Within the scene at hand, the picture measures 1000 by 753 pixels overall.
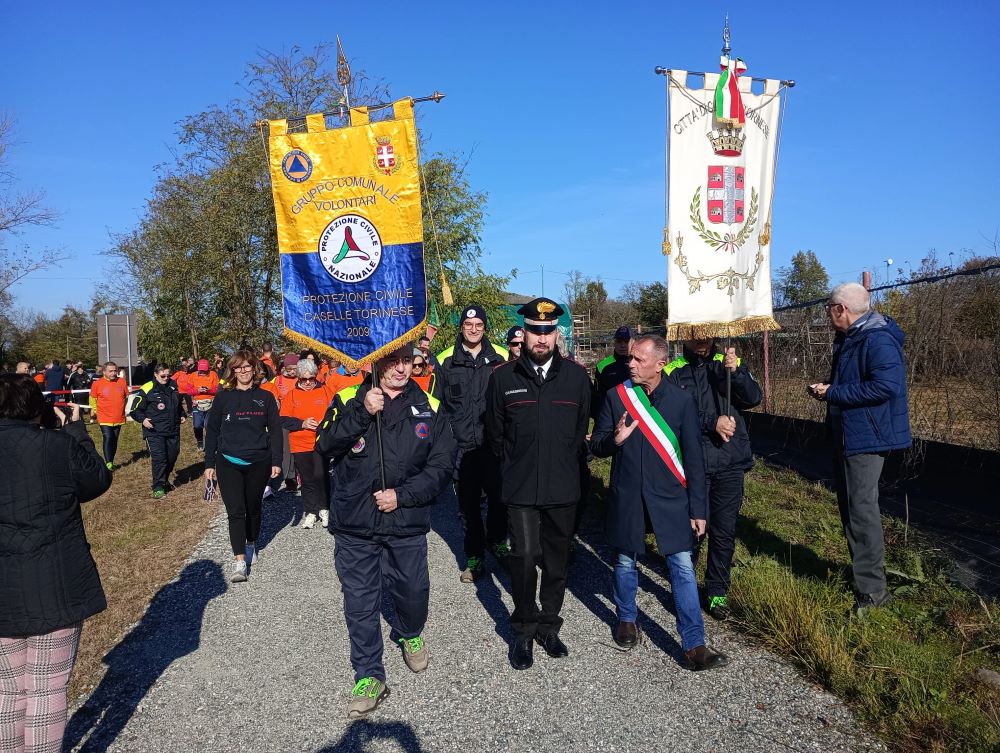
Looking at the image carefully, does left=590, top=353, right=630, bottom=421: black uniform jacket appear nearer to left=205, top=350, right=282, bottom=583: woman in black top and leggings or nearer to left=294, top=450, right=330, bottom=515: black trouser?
left=205, top=350, right=282, bottom=583: woman in black top and leggings

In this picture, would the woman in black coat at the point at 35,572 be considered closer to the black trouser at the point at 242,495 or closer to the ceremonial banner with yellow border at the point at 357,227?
the ceremonial banner with yellow border at the point at 357,227

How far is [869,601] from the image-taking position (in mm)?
4738

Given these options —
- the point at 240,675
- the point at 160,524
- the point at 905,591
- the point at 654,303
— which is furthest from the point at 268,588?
the point at 654,303

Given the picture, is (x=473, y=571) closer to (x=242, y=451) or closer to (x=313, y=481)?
(x=242, y=451)

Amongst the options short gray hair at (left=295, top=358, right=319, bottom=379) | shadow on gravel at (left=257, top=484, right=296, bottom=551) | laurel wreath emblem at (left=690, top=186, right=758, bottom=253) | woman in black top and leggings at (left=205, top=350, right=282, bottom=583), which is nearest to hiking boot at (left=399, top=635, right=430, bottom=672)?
woman in black top and leggings at (left=205, top=350, right=282, bottom=583)

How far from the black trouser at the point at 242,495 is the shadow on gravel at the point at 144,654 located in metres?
0.44

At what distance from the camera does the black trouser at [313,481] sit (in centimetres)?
818

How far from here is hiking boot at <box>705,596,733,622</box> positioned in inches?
198

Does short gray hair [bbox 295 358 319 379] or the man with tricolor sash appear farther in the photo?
short gray hair [bbox 295 358 319 379]

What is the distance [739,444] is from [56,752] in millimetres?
4418

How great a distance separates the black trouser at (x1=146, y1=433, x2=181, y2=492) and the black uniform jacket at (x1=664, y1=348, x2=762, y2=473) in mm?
8455

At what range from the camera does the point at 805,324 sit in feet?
32.4

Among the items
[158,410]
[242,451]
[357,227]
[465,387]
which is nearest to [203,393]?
[158,410]

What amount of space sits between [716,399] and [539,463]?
5.23 feet
